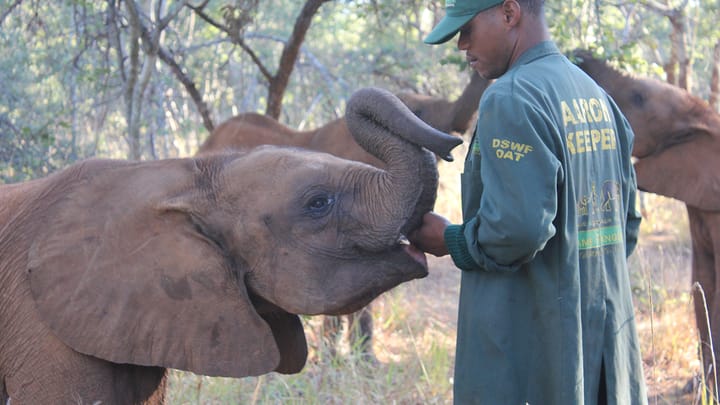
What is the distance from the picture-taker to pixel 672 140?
621cm

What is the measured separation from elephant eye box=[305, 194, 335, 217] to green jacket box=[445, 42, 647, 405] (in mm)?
484

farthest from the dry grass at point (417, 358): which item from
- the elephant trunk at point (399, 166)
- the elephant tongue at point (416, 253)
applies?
the elephant trunk at point (399, 166)

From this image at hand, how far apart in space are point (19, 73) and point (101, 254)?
5.84 meters

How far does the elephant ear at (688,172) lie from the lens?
6.00 metres

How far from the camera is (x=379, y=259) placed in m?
3.07

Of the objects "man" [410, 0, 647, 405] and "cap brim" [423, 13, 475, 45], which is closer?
"man" [410, 0, 647, 405]

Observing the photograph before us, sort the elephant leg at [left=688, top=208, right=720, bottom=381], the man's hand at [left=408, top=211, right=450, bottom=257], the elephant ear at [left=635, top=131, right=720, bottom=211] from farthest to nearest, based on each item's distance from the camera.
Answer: the elephant leg at [left=688, top=208, right=720, bottom=381], the elephant ear at [left=635, top=131, right=720, bottom=211], the man's hand at [left=408, top=211, right=450, bottom=257]

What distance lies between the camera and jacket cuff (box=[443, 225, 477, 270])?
9.04ft

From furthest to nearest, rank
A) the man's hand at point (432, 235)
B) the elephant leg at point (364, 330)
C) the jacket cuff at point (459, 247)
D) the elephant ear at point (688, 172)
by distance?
the elephant leg at point (364, 330), the elephant ear at point (688, 172), the man's hand at point (432, 235), the jacket cuff at point (459, 247)

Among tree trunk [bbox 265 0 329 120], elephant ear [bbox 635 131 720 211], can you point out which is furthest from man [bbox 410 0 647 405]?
tree trunk [bbox 265 0 329 120]

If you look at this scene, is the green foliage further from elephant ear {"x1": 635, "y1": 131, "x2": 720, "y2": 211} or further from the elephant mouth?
the elephant mouth

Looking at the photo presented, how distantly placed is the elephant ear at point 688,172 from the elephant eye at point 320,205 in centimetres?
360

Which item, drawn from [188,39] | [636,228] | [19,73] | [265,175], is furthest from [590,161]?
[188,39]

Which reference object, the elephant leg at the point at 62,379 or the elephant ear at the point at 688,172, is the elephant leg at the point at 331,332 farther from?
the elephant leg at the point at 62,379
